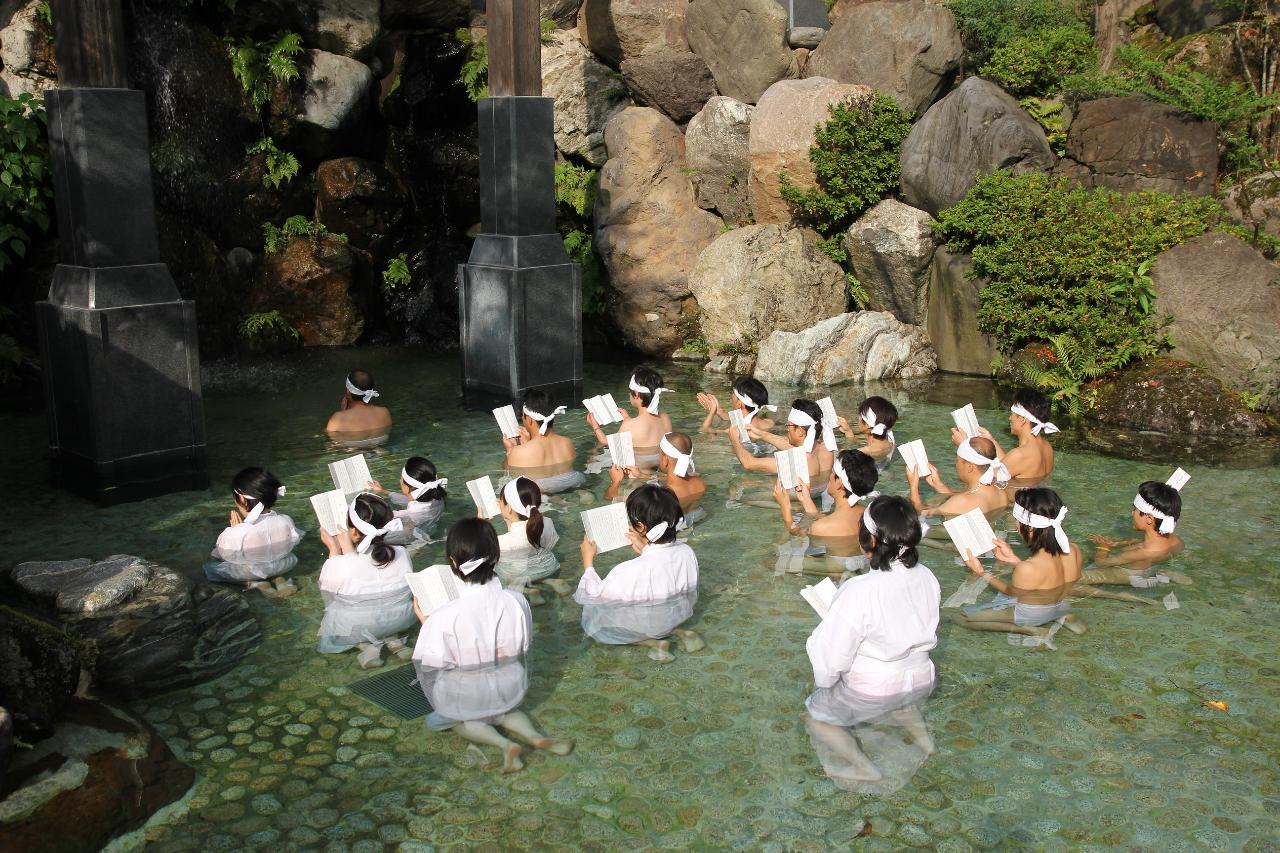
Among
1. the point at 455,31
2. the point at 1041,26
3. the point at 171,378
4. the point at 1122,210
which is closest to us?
the point at 171,378

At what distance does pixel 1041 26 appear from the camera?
53.8 ft

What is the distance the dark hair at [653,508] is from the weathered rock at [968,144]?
956 cm

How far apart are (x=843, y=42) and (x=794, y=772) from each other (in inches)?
530

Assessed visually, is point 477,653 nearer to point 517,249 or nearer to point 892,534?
point 892,534

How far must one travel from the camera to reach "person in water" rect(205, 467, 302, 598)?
8031 millimetres

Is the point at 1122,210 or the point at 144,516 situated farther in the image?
the point at 1122,210

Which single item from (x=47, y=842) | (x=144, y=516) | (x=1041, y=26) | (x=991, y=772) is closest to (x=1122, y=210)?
(x=1041, y=26)

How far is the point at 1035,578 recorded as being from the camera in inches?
297

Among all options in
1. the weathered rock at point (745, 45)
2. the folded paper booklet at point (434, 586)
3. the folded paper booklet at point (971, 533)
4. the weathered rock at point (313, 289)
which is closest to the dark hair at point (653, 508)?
the folded paper booklet at point (434, 586)

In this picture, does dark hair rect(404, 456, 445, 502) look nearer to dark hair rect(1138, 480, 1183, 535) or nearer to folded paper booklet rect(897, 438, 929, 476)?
folded paper booklet rect(897, 438, 929, 476)

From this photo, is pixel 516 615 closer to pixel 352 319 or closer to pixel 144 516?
pixel 144 516

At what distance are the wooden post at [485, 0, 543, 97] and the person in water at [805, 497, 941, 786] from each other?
7.97m

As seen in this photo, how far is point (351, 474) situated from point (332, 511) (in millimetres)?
928

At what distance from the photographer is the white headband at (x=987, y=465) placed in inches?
358
